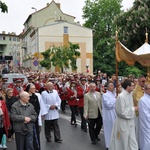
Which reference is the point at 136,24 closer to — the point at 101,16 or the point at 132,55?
the point at 132,55

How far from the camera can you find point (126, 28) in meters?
26.6

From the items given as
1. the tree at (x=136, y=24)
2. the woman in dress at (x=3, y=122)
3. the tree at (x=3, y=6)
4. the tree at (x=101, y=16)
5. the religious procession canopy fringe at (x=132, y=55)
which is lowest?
the woman in dress at (x=3, y=122)

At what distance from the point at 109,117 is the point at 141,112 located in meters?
1.84

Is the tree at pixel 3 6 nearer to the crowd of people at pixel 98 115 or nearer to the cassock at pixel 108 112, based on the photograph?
the crowd of people at pixel 98 115

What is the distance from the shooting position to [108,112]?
9227mm

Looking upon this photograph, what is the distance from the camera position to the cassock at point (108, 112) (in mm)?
9102

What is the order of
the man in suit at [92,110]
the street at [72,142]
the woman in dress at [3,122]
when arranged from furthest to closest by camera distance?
1. the man in suit at [92,110]
2. the street at [72,142]
3. the woman in dress at [3,122]

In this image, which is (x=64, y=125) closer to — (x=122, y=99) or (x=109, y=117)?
(x=109, y=117)

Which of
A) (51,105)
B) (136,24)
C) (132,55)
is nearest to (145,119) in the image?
(132,55)

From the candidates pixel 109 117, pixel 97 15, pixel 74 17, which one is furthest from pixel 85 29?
pixel 109 117

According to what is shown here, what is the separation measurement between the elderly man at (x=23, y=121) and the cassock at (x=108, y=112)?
92.9 inches

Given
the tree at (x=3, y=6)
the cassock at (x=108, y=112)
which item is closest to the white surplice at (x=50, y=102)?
the cassock at (x=108, y=112)

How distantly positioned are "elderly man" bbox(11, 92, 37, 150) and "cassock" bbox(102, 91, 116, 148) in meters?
2.36

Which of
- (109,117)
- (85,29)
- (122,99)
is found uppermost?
(85,29)
